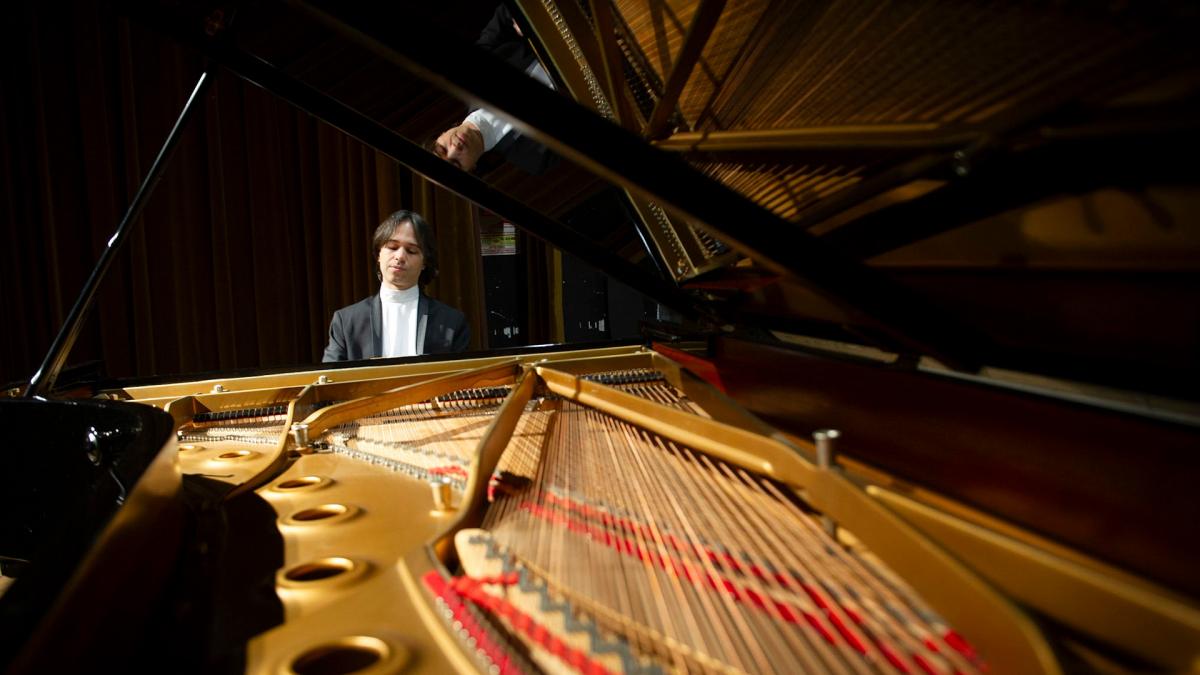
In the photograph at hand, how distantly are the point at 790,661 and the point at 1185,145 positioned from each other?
2.06ft

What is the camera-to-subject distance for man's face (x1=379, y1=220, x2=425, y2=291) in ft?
12.8

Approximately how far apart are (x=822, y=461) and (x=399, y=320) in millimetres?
3388

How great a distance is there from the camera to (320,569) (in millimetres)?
1034

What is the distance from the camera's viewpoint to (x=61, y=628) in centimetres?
53

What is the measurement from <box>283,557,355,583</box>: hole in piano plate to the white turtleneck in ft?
Answer: 9.92

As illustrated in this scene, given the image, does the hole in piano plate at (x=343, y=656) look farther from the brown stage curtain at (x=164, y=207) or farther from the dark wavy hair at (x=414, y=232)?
the brown stage curtain at (x=164, y=207)

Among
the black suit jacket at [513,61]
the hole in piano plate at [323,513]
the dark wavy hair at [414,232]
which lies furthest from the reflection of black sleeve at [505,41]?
the hole in piano plate at [323,513]

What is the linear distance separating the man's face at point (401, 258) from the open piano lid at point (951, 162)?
8.52 feet

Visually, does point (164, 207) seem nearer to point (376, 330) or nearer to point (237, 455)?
point (376, 330)

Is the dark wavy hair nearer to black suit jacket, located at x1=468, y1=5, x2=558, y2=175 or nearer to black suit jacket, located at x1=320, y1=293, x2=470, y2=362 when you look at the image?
black suit jacket, located at x1=320, y1=293, x2=470, y2=362

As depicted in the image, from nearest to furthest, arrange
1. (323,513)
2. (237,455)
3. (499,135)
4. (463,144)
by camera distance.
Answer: (323,513)
(237,455)
(463,144)
(499,135)

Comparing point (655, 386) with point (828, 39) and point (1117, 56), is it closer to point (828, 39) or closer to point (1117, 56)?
point (828, 39)

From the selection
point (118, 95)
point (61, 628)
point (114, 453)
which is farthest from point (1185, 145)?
point (118, 95)

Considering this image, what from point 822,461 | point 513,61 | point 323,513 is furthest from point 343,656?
point 513,61
